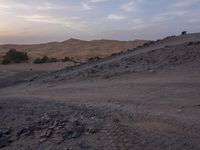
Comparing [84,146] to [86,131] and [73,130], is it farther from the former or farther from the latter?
[73,130]

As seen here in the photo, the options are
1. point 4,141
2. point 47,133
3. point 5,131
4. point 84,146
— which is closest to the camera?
point 84,146

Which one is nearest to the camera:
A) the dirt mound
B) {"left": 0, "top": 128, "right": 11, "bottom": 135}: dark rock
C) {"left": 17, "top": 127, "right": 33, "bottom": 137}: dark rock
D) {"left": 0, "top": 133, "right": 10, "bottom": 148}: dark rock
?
the dirt mound

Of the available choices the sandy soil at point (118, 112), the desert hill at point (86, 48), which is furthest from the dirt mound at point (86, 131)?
the desert hill at point (86, 48)

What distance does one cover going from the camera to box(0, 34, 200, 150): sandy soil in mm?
7664

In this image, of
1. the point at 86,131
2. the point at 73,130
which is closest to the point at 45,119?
the point at 73,130

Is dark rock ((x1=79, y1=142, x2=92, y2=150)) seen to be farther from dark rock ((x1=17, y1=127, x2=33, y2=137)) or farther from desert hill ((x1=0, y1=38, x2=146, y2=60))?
desert hill ((x1=0, y1=38, x2=146, y2=60))

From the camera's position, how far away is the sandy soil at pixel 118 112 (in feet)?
25.1

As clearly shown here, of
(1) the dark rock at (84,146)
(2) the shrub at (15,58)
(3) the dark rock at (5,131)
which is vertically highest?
(1) the dark rock at (84,146)

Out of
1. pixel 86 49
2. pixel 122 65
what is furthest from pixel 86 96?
pixel 86 49

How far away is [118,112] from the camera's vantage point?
9273mm

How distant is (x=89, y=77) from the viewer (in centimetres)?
1611

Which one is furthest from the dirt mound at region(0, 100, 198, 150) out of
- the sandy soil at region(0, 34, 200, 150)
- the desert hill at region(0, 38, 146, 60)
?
the desert hill at region(0, 38, 146, 60)

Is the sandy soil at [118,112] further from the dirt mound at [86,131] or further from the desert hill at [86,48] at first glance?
the desert hill at [86,48]

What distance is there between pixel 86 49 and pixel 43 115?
118 ft
